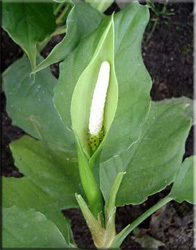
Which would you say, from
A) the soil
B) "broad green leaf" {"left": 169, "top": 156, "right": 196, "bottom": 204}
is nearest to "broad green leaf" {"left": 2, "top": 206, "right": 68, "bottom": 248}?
"broad green leaf" {"left": 169, "top": 156, "right": 196, "bottom": 204}

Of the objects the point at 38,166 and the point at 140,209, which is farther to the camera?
the point at 140,209

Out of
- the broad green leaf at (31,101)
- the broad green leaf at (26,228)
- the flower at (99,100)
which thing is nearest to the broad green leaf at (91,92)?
the flower at (99,100)

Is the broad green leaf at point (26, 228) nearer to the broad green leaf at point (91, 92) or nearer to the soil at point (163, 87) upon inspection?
the broad green leaf at point (91, 92)

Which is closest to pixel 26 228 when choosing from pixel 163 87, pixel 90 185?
pixel 90 185

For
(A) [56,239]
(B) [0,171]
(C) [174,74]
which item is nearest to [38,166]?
(A) [56,239]

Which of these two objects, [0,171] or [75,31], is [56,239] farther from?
[0,171]
